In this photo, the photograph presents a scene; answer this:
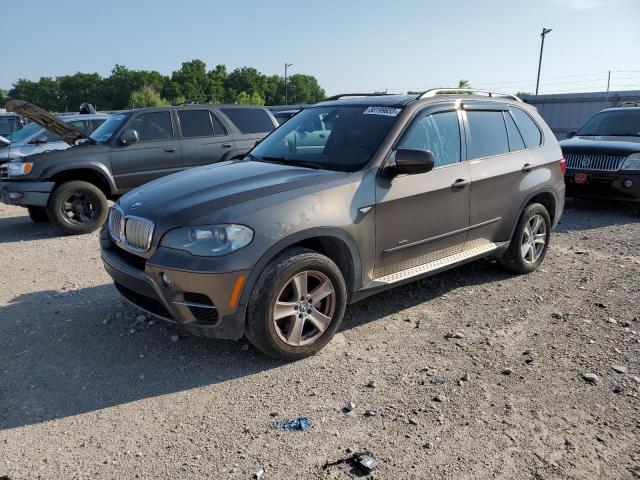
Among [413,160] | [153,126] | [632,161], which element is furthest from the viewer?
[632,161]

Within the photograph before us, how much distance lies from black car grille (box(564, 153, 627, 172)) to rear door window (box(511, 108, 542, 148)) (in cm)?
374

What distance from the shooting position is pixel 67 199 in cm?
743

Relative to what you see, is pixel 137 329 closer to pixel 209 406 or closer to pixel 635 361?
pixel 209 406

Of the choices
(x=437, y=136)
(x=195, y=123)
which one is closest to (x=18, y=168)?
(x=195, y=123)

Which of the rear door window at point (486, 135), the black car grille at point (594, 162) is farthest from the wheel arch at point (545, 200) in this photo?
the black car grille at point (594, 162)

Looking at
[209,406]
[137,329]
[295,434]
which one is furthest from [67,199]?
[295,434]

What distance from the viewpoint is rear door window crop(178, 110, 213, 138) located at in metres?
8.34

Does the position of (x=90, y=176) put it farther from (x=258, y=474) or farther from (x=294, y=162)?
(x=258, y=474)

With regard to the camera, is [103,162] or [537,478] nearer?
[537,478]

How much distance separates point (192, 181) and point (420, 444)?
2.45 metres

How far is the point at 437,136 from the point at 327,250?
1.46 m

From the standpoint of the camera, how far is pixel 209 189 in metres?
3.68

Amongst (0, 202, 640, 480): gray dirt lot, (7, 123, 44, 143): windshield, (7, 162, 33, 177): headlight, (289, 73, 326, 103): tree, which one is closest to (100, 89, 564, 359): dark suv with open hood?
(0, 202, 640, 480): gray dirt lot

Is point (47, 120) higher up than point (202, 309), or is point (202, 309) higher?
point (47, 120)
